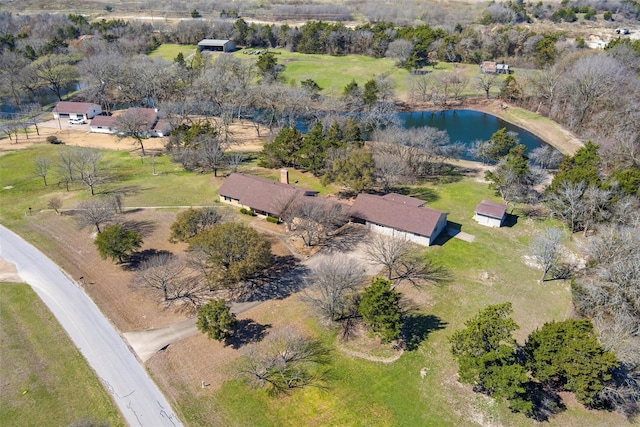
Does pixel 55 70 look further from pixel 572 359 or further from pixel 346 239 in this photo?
pixel 572 359

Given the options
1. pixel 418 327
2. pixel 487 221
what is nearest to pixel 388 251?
pixel 418 327

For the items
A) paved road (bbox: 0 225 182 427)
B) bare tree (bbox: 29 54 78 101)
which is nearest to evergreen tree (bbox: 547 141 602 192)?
paved road (bbox: 0 225 182 427)

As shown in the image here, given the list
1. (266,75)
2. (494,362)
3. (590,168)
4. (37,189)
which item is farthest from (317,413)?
(266,75)

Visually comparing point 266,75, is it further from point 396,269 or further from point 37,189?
point 396,269

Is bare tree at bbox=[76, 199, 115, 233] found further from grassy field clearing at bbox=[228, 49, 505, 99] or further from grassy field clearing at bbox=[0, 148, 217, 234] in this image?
grassy field clearing at bbox=[228, 49, 505, 99]

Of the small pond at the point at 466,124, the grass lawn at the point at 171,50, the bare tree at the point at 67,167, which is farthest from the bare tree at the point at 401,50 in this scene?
the bare tree at the point at 67,167

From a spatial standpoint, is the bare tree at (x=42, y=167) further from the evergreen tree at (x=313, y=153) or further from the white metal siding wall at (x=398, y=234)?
the white metal siding wall at (x=398, y=234)
